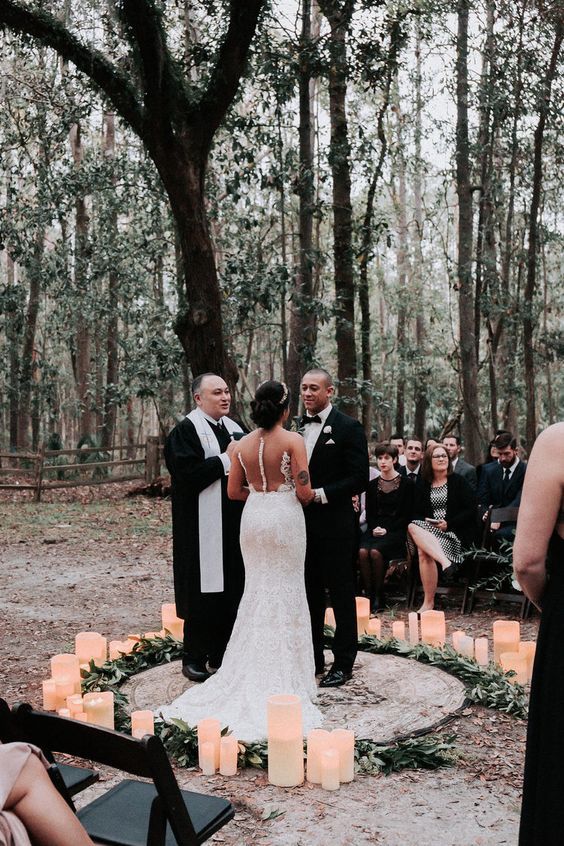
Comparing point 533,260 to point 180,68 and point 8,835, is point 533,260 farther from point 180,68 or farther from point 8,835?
point 8,835

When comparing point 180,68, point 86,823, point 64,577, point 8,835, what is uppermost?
point 180,68

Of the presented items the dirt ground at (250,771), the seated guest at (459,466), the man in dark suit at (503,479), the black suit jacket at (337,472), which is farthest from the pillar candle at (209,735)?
the seated guest at (459,466)

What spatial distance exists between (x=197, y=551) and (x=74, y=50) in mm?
6229

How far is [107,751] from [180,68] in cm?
907

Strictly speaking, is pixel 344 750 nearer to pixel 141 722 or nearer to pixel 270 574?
pixel 141 722

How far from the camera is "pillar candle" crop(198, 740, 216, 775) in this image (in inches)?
175

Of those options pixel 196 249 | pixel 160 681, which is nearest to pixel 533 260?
pixel 196 249

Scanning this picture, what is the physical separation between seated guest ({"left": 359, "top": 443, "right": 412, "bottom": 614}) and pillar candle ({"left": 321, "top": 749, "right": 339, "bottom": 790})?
432 cm

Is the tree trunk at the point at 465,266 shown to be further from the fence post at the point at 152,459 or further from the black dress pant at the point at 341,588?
the black dress pant at the point at 341,588

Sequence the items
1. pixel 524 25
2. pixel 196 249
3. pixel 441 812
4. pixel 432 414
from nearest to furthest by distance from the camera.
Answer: pixel 441 812 < pixel 196 249 < pixel 524 25 < pixel 432 414

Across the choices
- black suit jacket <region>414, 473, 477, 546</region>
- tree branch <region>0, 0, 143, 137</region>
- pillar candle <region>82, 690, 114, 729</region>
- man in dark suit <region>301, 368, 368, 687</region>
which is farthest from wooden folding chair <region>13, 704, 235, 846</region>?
tree branch <region>0, 0, 143, 137</region>

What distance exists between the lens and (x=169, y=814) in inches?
97.7

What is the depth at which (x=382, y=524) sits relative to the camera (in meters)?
8.84

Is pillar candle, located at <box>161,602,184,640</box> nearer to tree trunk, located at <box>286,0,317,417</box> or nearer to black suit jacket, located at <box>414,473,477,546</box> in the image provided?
black suit jacket, located at <box>414,473,477,546</box>
